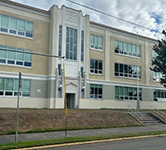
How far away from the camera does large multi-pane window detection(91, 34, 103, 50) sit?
33750mm

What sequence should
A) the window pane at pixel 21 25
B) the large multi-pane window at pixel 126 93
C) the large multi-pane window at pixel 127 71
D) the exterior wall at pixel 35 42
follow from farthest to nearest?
the large multi-pane window at pixel 127 71 → the large multi-pane window at pixel 126 93 → the window pane at pixel 21 25 → the exterior wall at pixel 35 42

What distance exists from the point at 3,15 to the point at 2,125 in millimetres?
15605

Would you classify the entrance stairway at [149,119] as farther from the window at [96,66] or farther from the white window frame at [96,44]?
the white window frame at [96,44]

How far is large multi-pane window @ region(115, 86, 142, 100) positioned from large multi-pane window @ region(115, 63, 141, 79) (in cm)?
208

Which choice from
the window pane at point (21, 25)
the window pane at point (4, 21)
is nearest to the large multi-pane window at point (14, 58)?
the window pane at point (4, 21)

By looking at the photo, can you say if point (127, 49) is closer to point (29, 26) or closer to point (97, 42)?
point (97, 42)

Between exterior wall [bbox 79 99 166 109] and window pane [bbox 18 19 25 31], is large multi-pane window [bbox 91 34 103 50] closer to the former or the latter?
exterior wall [bbox 79 99 166 109]

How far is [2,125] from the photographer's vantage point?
16.0 meters

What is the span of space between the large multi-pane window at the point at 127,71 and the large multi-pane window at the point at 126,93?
2.08m

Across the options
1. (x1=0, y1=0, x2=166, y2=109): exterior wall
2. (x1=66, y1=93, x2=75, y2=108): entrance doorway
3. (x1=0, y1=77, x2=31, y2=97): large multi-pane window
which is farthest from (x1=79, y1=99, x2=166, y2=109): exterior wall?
(x1=0, y1=77, x2=31, y2=97): large multi-pane window

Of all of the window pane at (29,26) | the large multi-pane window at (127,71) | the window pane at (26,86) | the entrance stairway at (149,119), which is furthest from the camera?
the large multi-pane window at (127,71)

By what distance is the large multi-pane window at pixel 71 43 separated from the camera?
30578 mm

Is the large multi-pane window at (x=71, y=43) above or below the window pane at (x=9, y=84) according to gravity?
above

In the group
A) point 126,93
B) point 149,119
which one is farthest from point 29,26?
point 149,119
